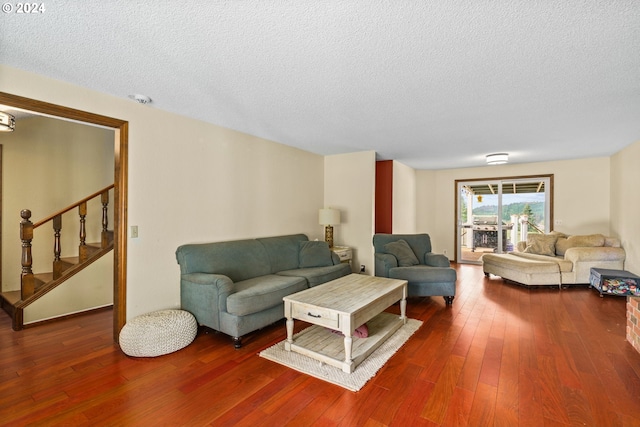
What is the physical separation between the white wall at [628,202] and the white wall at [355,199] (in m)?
3.87

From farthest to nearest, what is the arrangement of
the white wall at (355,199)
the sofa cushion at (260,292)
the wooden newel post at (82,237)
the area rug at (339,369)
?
the white wall at (355,199) < the wooden newel post at (82,237) < the sofa cushion at (260,292) < the area rug at (339,369)

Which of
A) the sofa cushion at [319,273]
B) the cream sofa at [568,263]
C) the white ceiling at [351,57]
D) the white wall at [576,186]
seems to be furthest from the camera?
the white wall at [576,186]

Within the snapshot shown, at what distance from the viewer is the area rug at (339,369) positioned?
2.10 m

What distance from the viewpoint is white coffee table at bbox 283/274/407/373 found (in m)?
2.25

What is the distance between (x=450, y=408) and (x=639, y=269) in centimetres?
454

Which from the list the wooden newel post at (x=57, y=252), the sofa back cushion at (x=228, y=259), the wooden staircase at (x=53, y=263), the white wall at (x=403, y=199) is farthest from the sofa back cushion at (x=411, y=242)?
the wooden newel post at (x=57, y=252)

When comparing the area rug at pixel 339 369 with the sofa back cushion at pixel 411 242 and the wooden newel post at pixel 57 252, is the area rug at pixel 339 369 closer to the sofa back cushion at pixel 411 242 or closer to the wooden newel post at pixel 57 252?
the sofa back cushion at pixel 411 242

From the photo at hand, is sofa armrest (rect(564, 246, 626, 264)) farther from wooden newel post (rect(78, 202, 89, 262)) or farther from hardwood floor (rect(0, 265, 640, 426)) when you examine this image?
wooden newel post (rect(78, 202, 89, 262))

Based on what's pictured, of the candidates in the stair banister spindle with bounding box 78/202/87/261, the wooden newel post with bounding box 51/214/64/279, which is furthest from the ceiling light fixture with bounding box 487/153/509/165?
the wooden newel post with bounding box 51/214/64/279

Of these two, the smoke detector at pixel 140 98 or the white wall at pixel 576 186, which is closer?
the smoke detector at pixel 140 98

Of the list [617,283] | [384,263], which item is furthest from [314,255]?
[617,283]

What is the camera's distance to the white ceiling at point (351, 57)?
1.51 meters

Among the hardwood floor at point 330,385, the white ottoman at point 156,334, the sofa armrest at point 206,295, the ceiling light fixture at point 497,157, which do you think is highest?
the ceiling light fixture at point 497,157

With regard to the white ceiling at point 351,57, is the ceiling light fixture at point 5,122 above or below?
below
